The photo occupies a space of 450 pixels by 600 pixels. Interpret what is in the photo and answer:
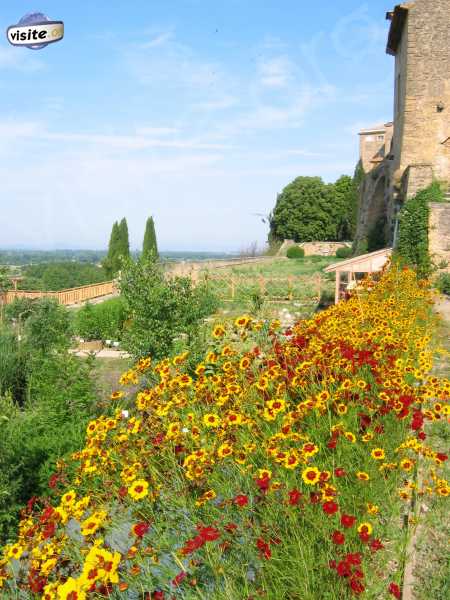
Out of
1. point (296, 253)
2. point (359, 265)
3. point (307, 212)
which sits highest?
point (307, 212)

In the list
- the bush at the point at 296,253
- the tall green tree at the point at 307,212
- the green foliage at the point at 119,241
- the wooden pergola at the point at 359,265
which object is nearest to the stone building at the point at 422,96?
the wooden pergola at the point at 359,265

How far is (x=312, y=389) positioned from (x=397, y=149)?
18005mm

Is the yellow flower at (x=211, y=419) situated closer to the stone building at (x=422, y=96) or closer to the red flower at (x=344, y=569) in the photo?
the red flower at (x=344, y=569)

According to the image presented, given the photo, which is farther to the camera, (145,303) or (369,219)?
(369,219)

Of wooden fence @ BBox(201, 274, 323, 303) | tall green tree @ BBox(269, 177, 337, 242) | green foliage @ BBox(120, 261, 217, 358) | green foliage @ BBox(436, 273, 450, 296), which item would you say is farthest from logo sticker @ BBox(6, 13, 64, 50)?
tall green tree @ BBox(269, 177, 337, 242)

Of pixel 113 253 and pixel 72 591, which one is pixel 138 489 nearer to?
pixel 72 591

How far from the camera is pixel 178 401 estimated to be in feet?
9.48

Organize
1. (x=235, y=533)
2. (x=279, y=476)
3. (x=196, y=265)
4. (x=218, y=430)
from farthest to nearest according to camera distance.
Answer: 1. (x=196, y=265)
2. (x=218, y=430)
3. (x=279, y=476)
4. (x=235, y=533)

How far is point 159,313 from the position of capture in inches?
319

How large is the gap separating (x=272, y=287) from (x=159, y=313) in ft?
48.1

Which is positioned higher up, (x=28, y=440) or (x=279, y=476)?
(x=279, y=476)

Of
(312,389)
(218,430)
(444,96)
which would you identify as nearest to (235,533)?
(218,430)

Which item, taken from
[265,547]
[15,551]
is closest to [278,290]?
[265,547]

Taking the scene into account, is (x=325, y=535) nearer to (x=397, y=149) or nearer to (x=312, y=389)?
(x=312, y=389)
